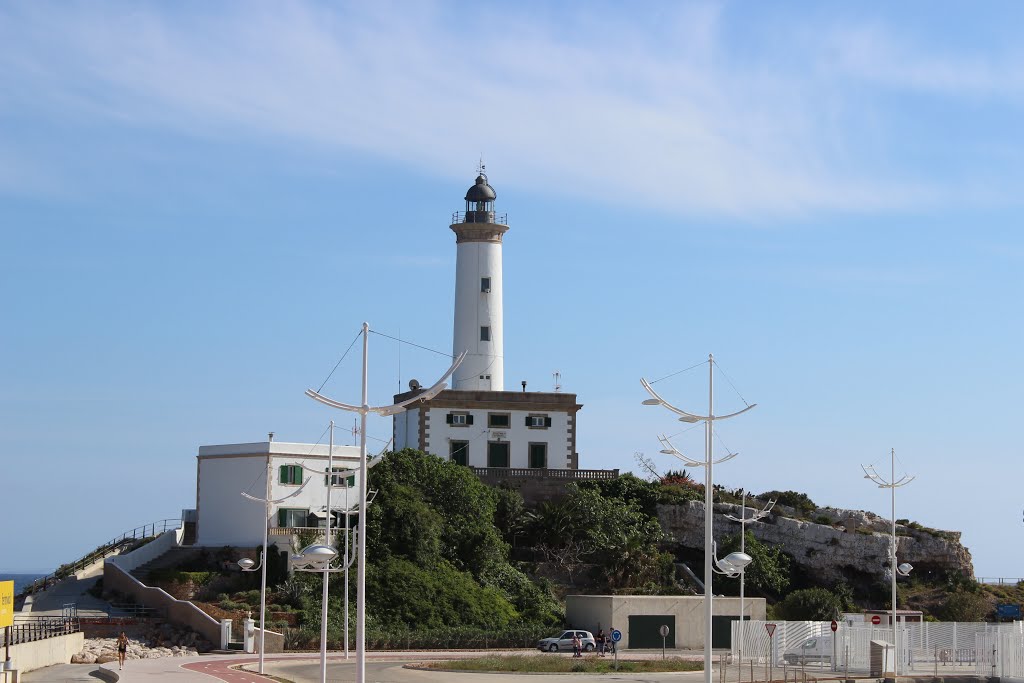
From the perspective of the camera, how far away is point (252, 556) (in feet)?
203

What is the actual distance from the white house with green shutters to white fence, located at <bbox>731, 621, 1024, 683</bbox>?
21.1 m

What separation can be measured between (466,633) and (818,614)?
58.1 feet

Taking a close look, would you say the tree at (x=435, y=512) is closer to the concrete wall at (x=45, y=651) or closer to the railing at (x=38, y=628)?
the railing at (x=38, y=628)

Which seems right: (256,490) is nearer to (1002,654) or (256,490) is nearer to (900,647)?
(900,647)

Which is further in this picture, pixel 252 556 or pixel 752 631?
pixel 252 556

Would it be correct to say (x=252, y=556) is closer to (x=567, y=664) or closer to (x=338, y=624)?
(x=338, y=624)

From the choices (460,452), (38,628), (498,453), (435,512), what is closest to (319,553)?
(38,628)

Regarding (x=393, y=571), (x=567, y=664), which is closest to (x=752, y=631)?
(x=567, y=664)

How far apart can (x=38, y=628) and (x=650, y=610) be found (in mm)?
24916

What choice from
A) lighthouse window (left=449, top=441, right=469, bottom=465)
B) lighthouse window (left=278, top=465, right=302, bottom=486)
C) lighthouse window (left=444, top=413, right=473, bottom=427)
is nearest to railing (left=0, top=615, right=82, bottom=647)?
lighthouse window (left=278, top=465, right=302, bottom=486)

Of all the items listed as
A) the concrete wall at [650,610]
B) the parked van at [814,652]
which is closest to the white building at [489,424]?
the concrete wall at [650,610]

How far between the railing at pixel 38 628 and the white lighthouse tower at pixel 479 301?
28.0 m

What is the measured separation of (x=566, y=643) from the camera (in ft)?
183

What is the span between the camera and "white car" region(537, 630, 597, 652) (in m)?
55.4
